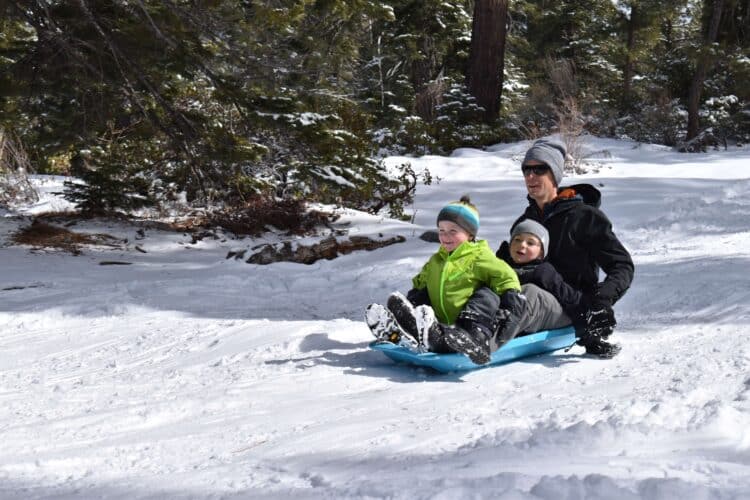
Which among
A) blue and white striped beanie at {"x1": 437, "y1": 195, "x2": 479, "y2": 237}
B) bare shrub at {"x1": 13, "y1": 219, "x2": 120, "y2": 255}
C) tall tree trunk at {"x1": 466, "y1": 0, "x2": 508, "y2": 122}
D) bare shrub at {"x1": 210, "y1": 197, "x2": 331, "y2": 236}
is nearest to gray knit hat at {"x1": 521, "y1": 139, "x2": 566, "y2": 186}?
blue and white striped beanie at {"x1": 437, "y1": 195, "x2": 479, "y2": 237}

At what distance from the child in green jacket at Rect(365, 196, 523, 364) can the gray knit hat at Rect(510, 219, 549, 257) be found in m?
0.36

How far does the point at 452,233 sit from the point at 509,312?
1.75ft

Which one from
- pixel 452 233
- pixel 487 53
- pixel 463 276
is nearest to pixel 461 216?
pixel 452 233

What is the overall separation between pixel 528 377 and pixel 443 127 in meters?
10.8

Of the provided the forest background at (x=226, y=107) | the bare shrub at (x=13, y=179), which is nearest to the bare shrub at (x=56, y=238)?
the forest background at (x=226, y=107)

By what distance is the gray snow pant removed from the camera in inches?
151

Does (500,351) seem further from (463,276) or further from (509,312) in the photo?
(463,276)

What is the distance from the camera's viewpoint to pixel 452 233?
4020mm

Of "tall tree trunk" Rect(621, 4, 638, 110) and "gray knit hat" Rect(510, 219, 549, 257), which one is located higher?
"tall tree trunk" Rect(621, 4, 638, 110)

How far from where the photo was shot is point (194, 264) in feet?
25.3

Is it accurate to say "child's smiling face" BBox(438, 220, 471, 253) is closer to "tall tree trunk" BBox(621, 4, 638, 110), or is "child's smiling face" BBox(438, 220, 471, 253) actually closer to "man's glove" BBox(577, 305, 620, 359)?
"man's glove" BBox(577, 305, 620, 359)

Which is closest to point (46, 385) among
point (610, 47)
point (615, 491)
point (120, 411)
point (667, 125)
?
point (120, 411)

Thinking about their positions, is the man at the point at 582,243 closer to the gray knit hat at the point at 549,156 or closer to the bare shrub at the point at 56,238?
the gray knit hat at the point at 549,156

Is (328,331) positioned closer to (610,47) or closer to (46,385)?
(46,385)
